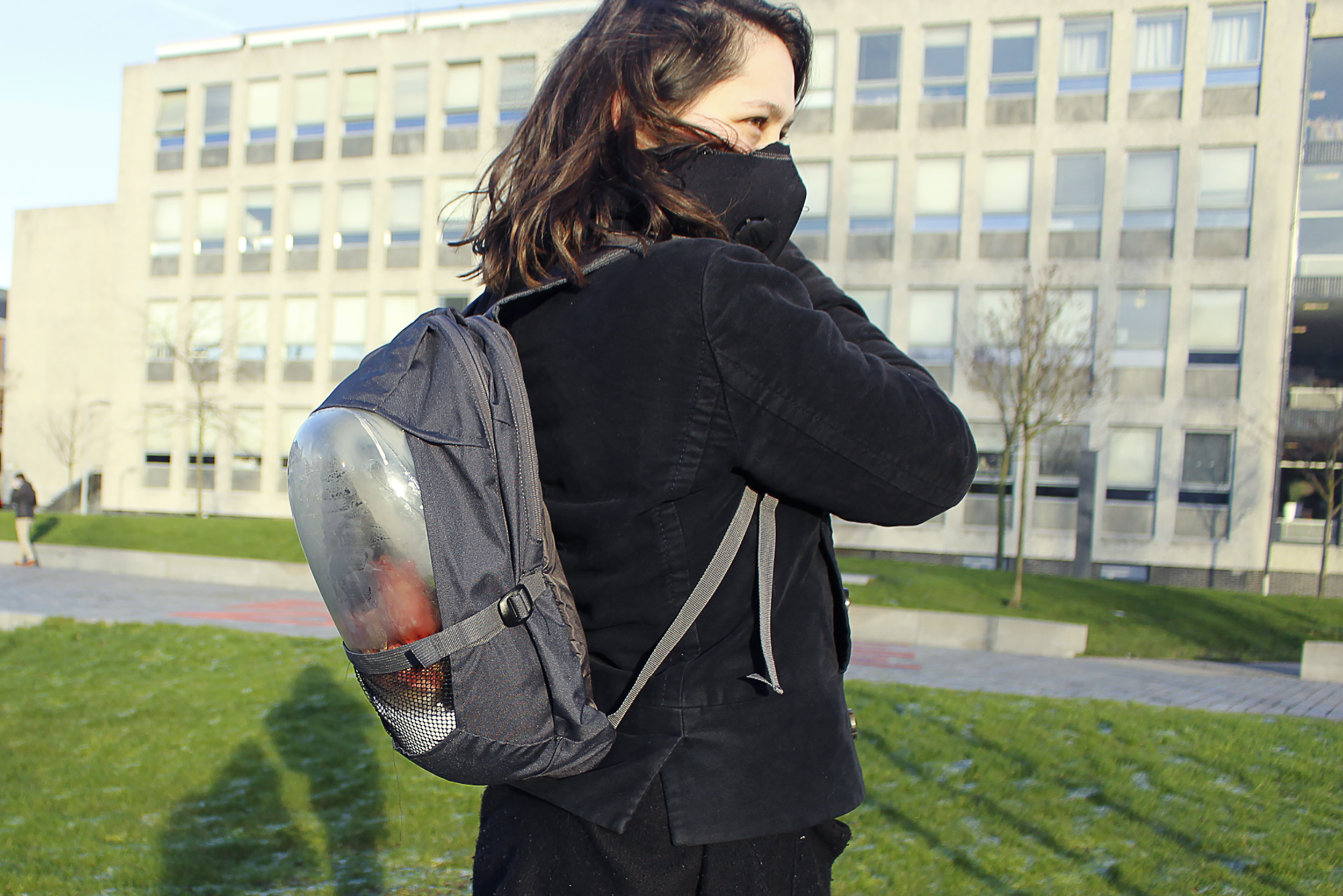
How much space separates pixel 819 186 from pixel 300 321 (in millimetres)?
18344

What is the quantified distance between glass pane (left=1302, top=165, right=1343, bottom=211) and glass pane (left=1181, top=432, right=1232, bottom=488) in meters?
8.42

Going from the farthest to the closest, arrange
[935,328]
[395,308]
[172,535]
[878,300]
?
1. [395,308]
2. [878,300]
3. [935,328]
4. [172,535]

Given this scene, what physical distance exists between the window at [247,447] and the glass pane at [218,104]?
35.3 feet

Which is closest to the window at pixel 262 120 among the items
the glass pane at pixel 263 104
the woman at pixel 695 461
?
the glass pane at pixel 263 104

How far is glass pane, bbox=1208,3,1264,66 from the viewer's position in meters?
25.9

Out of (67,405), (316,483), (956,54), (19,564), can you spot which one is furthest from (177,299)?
(316,483)

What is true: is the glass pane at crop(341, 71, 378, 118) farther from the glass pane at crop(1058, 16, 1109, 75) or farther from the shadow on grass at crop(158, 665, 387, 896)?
the shadow on grass at crop(158, 665, 387, 896)

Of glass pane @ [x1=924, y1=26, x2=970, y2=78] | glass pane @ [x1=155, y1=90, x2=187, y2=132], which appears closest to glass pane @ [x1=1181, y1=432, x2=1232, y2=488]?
glass pane @ [x1=924, y1=26, x2=970, y2=78]

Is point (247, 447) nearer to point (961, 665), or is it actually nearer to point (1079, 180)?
point (1079, 180)

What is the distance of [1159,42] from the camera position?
86.7 ft

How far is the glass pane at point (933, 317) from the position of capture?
27.5m

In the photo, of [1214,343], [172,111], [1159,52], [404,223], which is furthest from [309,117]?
[1214,343]

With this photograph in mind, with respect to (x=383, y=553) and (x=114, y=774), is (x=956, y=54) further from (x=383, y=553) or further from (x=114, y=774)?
(x=383, y=553)

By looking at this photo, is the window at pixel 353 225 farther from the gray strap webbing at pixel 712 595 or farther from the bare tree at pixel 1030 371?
the gray strap webbing at pixel 712 595
